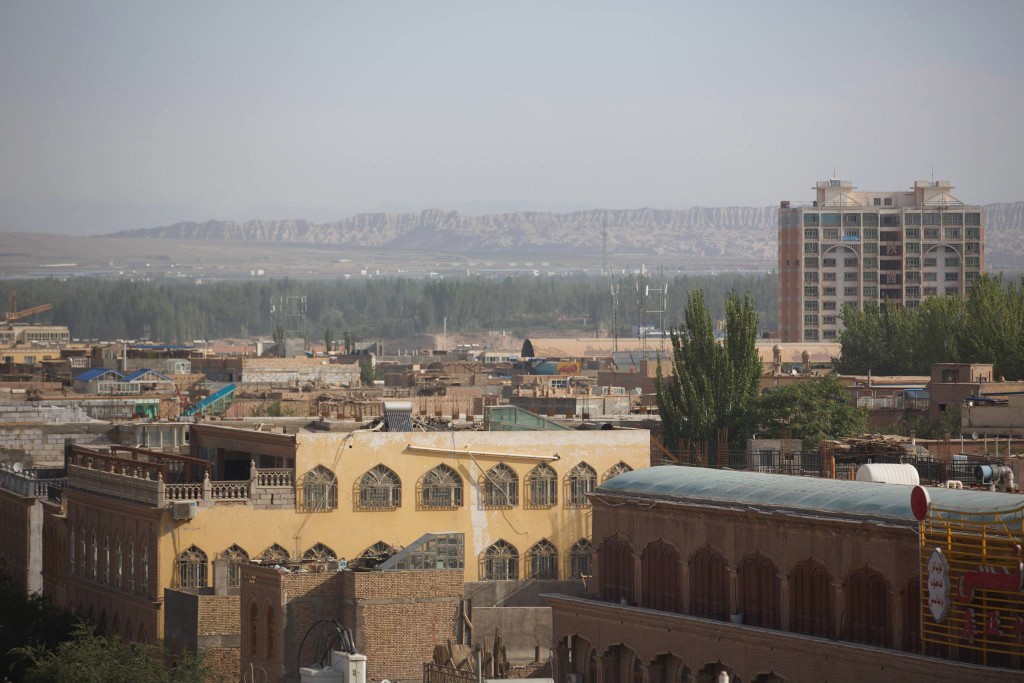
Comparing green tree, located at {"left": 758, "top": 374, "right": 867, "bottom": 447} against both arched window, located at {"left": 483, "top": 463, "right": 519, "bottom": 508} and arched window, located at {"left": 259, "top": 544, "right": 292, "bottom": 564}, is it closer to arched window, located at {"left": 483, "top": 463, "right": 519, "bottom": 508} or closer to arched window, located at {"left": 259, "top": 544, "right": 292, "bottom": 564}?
arched window, located at {"left": 483, "top": 463, "right": 519, "bottom": 508}

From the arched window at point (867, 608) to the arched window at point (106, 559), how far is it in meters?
16.4

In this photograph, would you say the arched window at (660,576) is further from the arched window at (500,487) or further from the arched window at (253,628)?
the arched window at (500,487)

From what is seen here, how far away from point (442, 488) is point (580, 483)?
267 cm

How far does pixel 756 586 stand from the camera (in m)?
28.3

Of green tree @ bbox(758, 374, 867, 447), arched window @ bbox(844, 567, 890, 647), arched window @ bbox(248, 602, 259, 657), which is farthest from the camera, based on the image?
green tree @ bbox(758, 374, 867, 447)

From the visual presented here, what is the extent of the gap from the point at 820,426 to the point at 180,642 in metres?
21.2

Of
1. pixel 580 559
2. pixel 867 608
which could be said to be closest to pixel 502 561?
pixel 580 559

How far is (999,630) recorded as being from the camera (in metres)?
23.4

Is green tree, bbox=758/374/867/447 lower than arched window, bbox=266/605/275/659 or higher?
higher

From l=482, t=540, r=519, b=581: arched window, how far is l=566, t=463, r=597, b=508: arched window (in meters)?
1.47

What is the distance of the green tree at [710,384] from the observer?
169 ft

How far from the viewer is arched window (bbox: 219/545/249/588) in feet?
113

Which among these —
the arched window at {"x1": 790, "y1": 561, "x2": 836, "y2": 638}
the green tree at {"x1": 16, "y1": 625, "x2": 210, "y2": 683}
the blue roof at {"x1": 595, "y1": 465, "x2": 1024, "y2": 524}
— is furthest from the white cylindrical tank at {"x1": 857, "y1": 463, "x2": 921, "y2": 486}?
the green tree at {"x1": 16, "y1": 625, "x2": 210, "y2": 683}

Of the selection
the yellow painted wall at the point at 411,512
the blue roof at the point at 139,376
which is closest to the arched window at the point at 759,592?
the yellow painted wall at the point at 411,512
